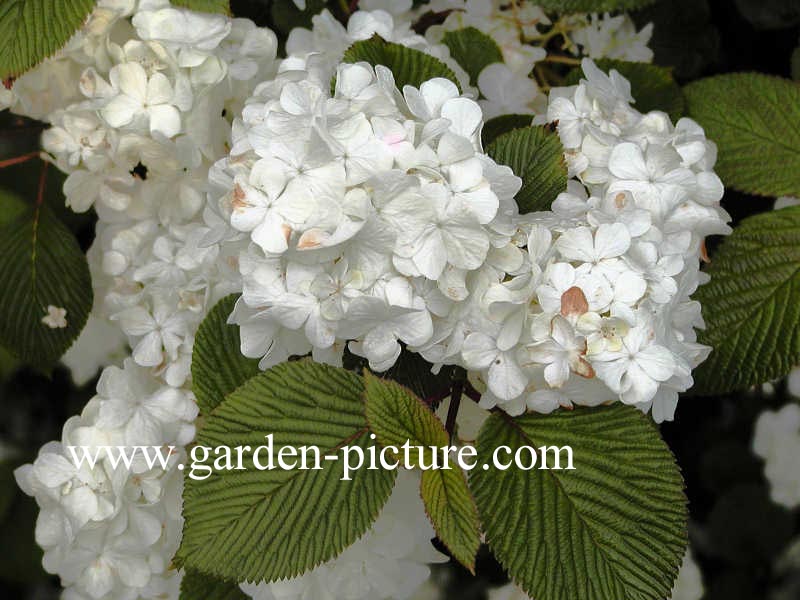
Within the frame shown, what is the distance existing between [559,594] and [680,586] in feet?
1.50

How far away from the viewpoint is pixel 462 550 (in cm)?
60

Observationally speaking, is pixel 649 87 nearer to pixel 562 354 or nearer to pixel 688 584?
pixel 562 354

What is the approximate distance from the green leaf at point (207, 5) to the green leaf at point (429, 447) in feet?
1.08

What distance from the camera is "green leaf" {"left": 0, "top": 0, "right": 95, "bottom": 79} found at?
73 centimetres

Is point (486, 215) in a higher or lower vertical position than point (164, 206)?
higher

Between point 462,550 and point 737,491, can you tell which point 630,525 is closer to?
point 462,550

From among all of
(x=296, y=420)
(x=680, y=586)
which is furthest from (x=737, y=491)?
(x=296, y=420)

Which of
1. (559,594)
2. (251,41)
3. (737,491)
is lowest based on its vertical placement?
(737,491)

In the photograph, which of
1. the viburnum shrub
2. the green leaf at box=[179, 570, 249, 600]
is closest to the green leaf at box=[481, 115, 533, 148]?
the viburnum shrub

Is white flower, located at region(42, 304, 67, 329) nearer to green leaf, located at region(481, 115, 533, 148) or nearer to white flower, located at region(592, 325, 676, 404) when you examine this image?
green leaf, located at region(481, 115, 533, 148)

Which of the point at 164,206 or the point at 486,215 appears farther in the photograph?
the point at 164,206

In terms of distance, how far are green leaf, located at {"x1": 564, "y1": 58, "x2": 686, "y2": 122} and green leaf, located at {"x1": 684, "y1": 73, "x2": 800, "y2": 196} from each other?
0.03 metres

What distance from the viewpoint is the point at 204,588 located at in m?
0.71

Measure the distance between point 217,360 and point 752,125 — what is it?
475 millimetres
